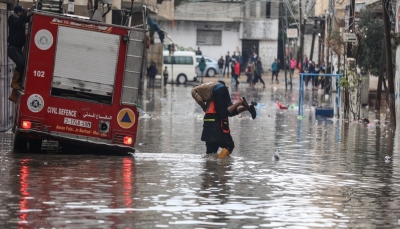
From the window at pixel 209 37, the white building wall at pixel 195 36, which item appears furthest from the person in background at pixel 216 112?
the window at pixel 209 37

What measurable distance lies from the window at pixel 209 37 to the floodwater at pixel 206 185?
5629 centimetres

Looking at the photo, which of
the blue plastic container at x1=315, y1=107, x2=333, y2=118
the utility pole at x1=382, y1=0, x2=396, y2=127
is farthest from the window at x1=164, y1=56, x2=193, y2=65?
the utility pole at x1=382, y1=0, x2=396, y2=127

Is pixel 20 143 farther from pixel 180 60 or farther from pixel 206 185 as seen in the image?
pixel 180 60

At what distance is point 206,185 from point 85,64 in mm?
4472

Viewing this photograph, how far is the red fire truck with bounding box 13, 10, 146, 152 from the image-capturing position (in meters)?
16.2

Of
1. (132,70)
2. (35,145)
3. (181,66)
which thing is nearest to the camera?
(132,70)

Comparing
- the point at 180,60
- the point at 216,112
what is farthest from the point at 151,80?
the point at 216,112

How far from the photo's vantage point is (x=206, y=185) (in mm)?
12875

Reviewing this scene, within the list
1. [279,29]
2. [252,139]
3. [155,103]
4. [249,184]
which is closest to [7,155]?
[249,184]

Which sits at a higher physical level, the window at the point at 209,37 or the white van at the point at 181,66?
the window at the point at 209,37

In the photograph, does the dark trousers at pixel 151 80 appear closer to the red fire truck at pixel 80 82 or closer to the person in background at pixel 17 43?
the person in background at pixel 17 43

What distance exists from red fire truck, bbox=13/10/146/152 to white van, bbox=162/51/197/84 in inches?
1726

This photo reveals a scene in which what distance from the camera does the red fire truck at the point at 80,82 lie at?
639 inches

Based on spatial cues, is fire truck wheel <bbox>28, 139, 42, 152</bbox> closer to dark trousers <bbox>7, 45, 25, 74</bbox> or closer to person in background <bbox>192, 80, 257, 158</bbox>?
dark trousers <bbox>7, 45, 25, 74</bbox>
